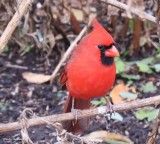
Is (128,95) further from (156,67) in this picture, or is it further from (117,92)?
(156,67)

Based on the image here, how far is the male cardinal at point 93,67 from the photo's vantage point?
2748mm

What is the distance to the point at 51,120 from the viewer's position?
252cm

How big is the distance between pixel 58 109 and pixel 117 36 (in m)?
1.02

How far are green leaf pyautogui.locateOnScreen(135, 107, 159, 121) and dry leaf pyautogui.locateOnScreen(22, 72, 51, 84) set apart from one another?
0.80m

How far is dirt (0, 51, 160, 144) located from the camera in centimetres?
347

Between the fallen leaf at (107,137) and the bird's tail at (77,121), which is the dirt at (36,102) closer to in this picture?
the fallen leaf at (107,137)

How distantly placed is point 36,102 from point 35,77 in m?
0.35

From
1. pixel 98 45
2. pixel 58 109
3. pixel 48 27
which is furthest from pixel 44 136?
pixel 48 27

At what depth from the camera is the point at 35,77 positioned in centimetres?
416

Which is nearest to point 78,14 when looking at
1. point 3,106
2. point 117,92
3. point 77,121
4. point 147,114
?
point 117,92

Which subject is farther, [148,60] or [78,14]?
[78,14]

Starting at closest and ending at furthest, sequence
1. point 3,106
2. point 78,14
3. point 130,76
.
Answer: point 3,106 → point 130,76 → point 78,14

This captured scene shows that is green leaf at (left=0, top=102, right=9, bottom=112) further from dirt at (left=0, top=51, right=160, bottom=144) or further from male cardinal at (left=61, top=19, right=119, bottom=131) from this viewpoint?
male cardinal at (left=61, top=19, right=119, bottom=131)

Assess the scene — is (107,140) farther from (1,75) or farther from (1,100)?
(1,75)
